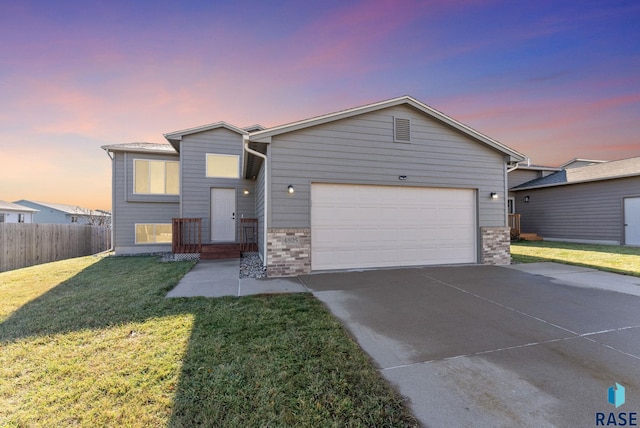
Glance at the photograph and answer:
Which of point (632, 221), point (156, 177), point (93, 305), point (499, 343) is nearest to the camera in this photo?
point (499, 343)

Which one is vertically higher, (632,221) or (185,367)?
(632,221)

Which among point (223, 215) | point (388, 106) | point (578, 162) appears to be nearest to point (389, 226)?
point (388, 106)

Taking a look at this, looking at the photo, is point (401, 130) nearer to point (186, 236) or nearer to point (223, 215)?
point (223, 215)

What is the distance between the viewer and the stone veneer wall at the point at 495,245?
7762 mm

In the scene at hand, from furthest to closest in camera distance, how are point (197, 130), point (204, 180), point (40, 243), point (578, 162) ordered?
point (578, 162)
point (204, 180)
point (197, 130)
point (40, 243)

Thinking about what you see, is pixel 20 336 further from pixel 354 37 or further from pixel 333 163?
pixel 354 37

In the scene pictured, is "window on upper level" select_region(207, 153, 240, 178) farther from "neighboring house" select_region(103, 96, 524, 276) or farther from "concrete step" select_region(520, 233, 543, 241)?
"concrete step" select_region(520, 233, 543, 241)

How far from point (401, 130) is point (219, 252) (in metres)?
7.03

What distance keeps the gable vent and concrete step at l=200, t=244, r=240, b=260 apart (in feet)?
21.1

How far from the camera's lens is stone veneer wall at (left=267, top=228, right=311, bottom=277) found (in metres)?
6.33

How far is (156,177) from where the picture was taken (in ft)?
37.9

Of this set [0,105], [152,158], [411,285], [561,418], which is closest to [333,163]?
[411,285]

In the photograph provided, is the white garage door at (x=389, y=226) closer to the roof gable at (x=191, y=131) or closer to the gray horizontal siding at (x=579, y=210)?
the roof gable at (x=191, y=131)

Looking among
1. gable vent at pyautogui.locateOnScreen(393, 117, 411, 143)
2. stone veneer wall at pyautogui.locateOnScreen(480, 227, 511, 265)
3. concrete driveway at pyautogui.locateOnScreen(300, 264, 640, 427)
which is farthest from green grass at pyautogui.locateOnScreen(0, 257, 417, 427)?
stone veneer wall at pyautogui.locateOnScreen(480, 227, 511, 265)
